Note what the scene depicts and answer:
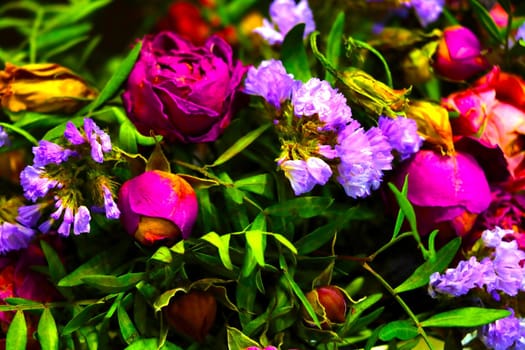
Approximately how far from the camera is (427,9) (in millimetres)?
632

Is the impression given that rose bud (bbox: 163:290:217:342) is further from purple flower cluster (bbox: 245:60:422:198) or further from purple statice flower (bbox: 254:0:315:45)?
purple statice flower (bbox: 254:0:315:45)

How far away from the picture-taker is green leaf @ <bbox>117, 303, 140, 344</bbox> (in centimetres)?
49

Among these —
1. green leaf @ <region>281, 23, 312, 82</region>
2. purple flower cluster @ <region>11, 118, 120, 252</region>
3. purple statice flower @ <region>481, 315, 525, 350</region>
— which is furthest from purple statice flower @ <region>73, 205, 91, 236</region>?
purple statice flower @ <region>481, 315, 525, 350</region>

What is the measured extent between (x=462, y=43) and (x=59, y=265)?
384 millimetres

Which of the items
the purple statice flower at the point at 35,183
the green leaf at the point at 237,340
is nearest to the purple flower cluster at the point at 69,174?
the purple statice flower at the point at 35,183

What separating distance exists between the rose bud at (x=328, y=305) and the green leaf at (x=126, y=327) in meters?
0.13

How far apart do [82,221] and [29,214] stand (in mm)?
64

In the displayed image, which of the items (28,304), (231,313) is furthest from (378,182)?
(28,304)

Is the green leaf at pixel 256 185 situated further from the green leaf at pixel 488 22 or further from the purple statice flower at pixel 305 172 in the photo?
the green leaf at pixel 488 22

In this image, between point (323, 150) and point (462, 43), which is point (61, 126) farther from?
point (462, 43)

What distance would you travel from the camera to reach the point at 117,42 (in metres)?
1.06

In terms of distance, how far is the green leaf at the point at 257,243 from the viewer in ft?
1.53

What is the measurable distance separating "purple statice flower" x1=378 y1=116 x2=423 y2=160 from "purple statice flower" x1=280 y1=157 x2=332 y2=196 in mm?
59

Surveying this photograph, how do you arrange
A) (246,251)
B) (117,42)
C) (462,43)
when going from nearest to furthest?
(246,251)
(462,43)
(117,42)
